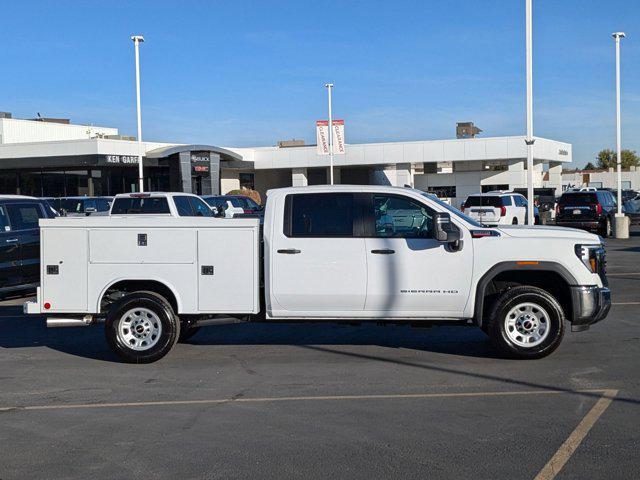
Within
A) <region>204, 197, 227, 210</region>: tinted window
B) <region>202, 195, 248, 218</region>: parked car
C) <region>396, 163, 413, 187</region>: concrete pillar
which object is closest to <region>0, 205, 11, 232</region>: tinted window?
<region>202, 195, 248, 218</region>: parked car

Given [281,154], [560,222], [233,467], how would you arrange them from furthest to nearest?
[281,154], [560,222], [233,467]

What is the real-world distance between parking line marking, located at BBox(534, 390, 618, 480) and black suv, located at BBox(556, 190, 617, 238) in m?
24.4

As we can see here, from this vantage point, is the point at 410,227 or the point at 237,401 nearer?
the point at 237,401

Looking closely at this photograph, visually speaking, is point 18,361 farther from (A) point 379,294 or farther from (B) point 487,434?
(B) point 487,434

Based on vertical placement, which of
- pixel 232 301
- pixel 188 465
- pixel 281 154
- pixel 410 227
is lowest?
pixel 188 465

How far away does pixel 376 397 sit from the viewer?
8.08 metres

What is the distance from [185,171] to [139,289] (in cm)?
3823

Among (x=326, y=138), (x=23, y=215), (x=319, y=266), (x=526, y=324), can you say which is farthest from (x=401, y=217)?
(x=326, y=138)

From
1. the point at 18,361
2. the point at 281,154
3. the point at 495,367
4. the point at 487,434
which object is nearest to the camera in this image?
the point at 487,434

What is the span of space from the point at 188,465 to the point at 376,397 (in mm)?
2485

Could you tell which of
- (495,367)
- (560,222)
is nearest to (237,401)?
(495,367)

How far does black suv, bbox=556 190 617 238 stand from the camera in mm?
31266

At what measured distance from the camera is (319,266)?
959cm

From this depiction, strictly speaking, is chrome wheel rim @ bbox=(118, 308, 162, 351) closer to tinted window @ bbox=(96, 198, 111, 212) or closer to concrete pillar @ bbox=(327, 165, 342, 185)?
tinted window @ bbox=(96, 198, 111, 212)
